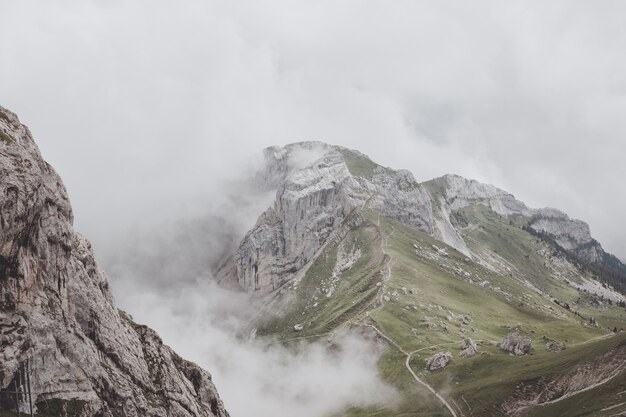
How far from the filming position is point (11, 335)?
6588 cm

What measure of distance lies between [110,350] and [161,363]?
598 inches

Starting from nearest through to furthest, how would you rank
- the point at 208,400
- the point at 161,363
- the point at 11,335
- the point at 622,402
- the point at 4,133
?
the point at 11,335 < the point at 4,133 < the point at 161,363 < the point at 208,400 < the point at 622,402

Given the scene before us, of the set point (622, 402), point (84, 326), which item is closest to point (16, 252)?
point (84, 326)

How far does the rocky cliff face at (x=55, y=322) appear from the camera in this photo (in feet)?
222

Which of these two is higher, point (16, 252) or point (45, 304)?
point (16, 252)

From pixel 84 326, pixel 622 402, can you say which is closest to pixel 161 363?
pixel 84 326

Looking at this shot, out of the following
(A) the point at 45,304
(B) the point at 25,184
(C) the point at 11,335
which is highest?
(B) the point at 25,184

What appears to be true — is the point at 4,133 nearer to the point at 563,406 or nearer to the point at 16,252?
the point at 16,252

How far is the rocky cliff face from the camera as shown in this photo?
67750mm

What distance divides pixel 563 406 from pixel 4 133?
162 m

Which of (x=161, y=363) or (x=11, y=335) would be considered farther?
(x=161, y=363)

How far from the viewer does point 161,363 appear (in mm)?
97000

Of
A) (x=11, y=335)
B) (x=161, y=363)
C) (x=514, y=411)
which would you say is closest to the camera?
(x=11, y=335)

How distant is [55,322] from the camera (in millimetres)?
74000
